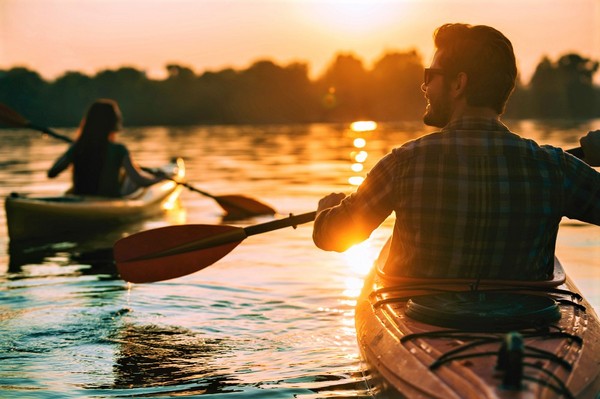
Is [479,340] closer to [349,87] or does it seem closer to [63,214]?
[63,214]

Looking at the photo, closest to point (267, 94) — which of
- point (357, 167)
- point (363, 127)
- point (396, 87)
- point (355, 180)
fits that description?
point (396, 87)

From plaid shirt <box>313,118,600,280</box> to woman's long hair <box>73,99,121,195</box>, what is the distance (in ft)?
23.4

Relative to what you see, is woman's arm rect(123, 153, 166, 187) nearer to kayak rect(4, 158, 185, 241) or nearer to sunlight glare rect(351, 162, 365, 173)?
kayak rect(4, 158, 185, 241)

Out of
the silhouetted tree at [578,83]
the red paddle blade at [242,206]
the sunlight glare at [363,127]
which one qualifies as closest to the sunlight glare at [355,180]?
the red paddle blade at [242,206]

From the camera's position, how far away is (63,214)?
1031 centimetres

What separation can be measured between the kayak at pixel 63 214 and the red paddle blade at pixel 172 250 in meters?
4.43

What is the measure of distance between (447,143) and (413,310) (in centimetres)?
72

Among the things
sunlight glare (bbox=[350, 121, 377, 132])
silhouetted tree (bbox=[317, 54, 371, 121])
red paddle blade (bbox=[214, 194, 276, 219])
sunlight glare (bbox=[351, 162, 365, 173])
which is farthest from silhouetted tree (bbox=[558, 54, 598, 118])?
red paddle blade (bbox=[214, 194, 276, 219])

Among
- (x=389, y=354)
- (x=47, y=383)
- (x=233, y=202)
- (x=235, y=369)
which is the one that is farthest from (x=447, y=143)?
(x=233, y=202)

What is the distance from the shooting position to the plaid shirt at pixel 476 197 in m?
3.60

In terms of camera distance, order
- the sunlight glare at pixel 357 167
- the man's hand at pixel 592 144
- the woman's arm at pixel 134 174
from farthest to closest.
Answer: the sunlight glare at pixel 357 167 → the woman's arm at pixel 134 174 → the man's hand at pixel 592 144

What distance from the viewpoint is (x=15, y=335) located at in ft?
19.9

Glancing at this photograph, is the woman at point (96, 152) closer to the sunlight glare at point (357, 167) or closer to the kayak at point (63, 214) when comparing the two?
the kayak at point (63, 214)

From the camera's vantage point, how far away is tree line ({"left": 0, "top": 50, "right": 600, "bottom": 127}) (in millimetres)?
90688
